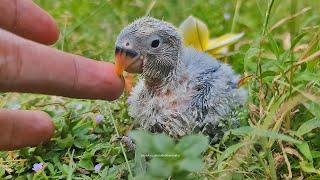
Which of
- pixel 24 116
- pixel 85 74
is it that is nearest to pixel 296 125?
pixel 85 74

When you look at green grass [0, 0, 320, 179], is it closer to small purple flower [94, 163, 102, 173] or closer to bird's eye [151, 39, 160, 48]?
small purple flower [94, 163, 102, 173]

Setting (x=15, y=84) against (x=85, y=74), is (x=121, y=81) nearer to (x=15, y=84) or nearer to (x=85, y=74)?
(x=85, y=74)

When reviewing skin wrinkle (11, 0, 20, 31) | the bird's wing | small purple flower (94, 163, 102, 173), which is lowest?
small purple flower (94, 163, 102, 173)

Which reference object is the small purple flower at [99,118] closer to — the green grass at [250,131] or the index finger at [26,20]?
the green grass at [250,131]

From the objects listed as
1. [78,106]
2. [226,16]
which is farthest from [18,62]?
[226,16]

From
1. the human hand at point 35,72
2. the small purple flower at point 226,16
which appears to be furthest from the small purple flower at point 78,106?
the small purple flower at point 226,16

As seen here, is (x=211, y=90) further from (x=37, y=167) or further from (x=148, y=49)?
(x=37, y=167)

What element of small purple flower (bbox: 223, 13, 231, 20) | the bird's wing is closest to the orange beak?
the bird's wing
